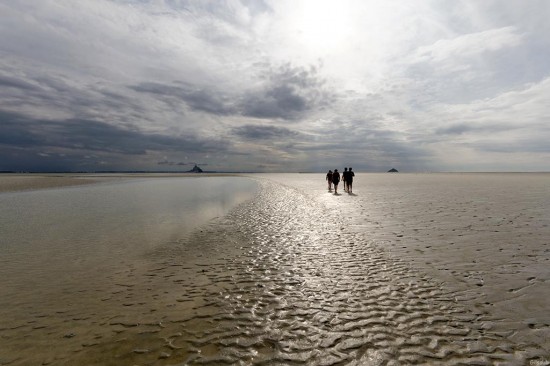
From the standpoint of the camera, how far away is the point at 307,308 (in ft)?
22.9

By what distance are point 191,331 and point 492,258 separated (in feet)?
33.9

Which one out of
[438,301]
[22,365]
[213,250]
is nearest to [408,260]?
[438,301]

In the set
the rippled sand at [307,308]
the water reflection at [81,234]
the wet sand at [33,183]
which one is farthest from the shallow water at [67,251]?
the wet sand at [33,183]

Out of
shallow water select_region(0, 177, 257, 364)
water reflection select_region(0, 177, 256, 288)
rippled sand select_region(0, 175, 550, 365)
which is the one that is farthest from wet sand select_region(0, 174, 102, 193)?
rippled sand select_region(0, 175, 550, 365)

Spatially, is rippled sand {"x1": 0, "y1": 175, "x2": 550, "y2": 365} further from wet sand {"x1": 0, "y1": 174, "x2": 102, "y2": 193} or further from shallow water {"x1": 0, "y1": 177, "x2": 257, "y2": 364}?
wet sand {"x1": 0, "y1": 174, "x2": 102, "y2": 193}

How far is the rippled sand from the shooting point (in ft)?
17.2

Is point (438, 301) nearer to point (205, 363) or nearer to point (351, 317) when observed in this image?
point (351, 317)

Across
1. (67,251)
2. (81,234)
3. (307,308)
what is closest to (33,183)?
(81,234)

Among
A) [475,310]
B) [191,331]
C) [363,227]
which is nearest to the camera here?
[191,331]

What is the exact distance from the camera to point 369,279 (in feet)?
28.4

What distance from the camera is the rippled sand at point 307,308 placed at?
17.2 ft

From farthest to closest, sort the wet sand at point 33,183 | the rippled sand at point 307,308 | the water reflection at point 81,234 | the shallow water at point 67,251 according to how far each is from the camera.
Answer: the wet sand at point 33,183 < the water reflection at point 81,234 < the shallow water at point 67,251 < the rippled sand at point 307,308

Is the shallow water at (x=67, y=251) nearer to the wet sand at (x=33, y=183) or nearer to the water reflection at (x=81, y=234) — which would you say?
the water reflection at (x=81, y=234)

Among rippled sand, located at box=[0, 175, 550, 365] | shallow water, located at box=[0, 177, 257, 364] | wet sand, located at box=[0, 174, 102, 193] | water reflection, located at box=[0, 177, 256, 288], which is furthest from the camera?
wet sand, located at box=[0, 174, 102, 193]
